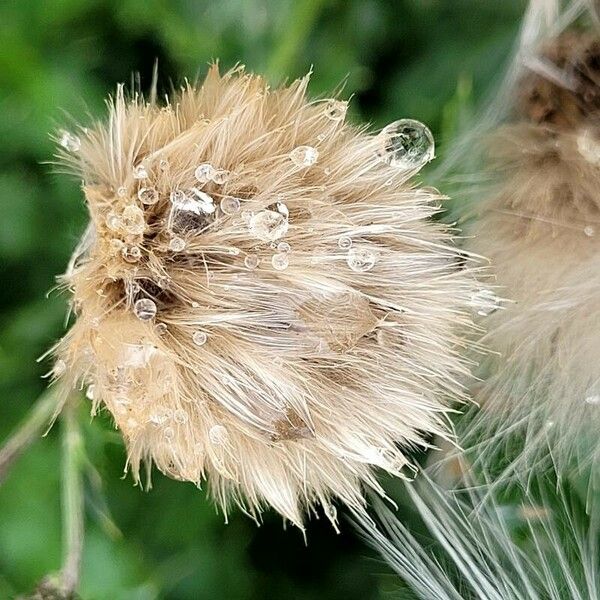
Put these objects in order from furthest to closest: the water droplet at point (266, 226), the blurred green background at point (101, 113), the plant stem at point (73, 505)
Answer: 1. the blurred green background at point (101, 113)
2. the plant stem at point (73, 505)
3. the water droplet at point (266, 226)

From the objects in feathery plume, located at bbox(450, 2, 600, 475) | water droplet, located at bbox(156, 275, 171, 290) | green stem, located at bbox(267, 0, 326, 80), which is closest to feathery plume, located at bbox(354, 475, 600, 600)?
feathery plume, located at bbox(450, 2, 600, 475)

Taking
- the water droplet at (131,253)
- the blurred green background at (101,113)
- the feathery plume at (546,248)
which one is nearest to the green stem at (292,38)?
the blurred green background at (101,113)

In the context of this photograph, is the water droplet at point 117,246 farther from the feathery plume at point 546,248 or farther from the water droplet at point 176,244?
the feathery plume at point 546,248

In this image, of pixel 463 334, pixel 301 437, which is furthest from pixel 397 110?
pixel 301 437

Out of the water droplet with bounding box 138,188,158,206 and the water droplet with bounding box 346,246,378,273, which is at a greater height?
the water droplet with bounding box 346,246,378,273

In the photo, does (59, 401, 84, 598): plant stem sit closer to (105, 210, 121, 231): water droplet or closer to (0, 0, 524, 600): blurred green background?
(0, 0, 524, 600): blurred green background

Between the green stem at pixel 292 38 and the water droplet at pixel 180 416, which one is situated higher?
the green stem at pixel 292 38

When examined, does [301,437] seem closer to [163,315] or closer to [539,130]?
[163,315]

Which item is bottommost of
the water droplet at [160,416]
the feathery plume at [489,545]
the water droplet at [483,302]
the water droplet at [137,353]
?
the feathery plume at [489,545]
